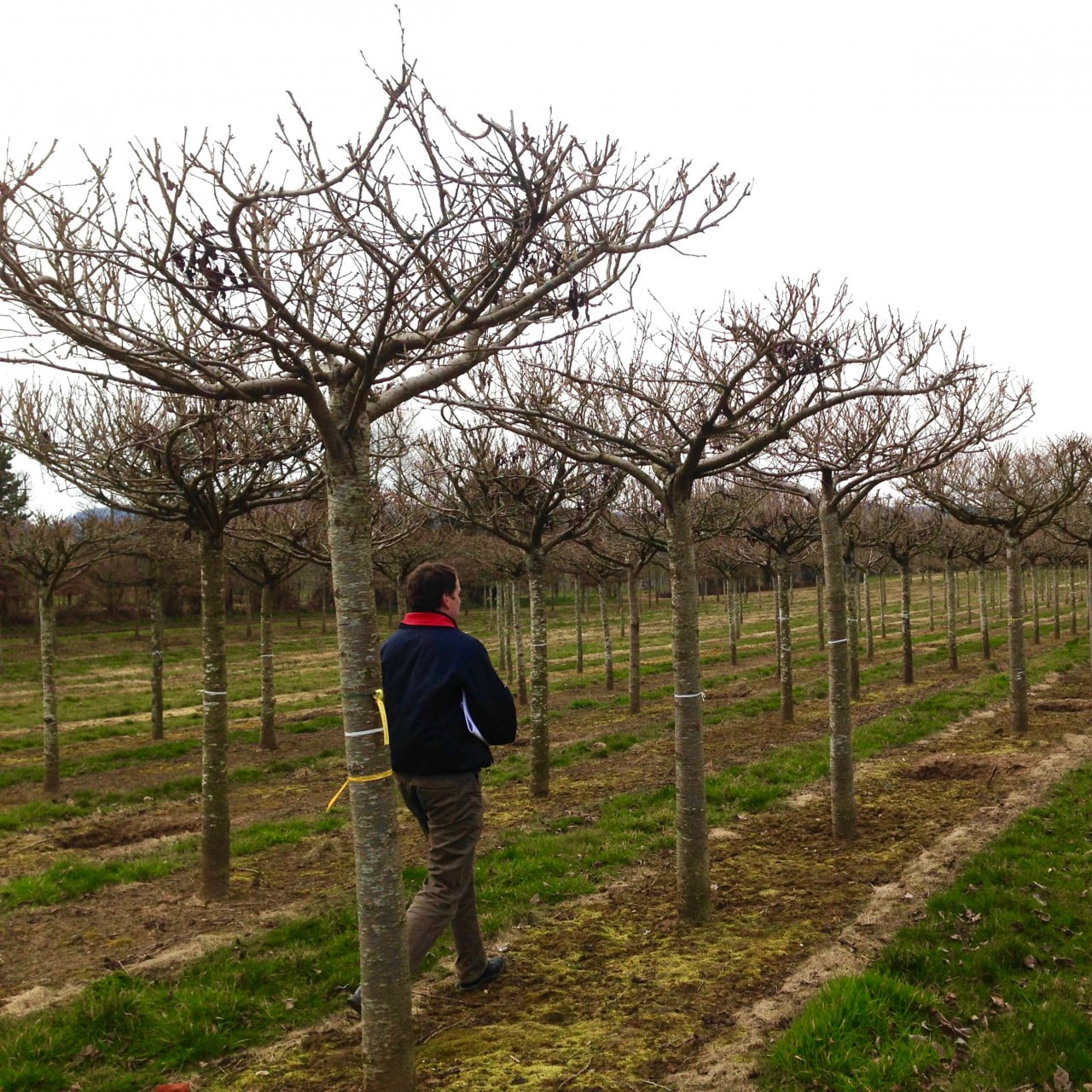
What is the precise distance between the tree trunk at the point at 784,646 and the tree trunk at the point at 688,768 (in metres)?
9.52

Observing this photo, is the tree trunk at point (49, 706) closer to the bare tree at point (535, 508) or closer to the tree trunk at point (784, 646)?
the bare tree at point (535, 508)

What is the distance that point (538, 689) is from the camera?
10.6 m

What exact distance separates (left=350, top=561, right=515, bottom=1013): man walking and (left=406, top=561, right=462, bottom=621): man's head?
0.13m

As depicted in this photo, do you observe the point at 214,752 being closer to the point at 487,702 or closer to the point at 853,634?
the point at 487,702

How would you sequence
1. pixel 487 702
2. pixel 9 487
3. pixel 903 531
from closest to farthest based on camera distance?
1. pixel 487 702
2. pixel 903 531
3. pixel 9 487

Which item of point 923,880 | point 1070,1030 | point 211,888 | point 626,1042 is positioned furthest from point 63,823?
point 1070,1030

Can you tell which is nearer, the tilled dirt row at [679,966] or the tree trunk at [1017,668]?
the tilled dirt row at [679,966]

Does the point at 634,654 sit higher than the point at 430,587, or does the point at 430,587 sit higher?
the point at 430,587

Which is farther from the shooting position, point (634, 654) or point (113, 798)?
point (634, 654)

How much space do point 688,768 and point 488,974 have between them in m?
1.93

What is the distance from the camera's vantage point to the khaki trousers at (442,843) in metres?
4.54

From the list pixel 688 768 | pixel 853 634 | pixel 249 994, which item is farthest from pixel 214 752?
pixel 853 634

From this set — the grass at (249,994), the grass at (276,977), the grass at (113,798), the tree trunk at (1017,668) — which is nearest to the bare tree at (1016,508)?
the tree trunk at (1017,668)

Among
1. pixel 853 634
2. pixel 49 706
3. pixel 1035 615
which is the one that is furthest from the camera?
pixel 1035 615
